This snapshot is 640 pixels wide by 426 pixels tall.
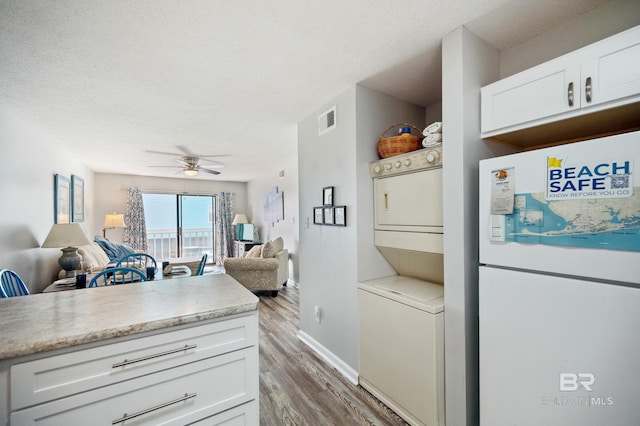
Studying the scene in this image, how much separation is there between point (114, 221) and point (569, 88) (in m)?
7.42

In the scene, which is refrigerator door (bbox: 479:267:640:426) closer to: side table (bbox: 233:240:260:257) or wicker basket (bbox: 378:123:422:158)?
wicker basket (bbox: 378:123:422:158)

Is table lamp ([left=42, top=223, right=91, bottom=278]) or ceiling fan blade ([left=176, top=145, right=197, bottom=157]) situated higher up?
ceiling fan blade ([left=176, top=145, right=197, bottom=157])

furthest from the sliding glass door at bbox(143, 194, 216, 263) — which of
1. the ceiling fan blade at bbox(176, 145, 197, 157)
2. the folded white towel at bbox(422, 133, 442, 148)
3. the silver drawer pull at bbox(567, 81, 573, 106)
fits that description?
the silver drawer pull at bbox(567, 81, 573, 106)

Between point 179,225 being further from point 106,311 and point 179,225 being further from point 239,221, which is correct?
point 106,311

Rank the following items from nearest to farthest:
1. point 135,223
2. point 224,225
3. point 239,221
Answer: point 135,223 < point 239,221 < point 224,225

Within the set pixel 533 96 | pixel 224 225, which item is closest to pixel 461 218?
pixel 533 96

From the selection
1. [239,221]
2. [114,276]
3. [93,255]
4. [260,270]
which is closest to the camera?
[114,276]

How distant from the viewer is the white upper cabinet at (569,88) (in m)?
1.08

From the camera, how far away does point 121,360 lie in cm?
Result: 102

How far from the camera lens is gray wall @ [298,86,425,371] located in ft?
7.22

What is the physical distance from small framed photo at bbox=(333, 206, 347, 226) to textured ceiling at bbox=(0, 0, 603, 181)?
1.03 meters

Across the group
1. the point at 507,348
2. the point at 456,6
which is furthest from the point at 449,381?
the point at 456,6

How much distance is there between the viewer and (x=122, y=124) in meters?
3.01

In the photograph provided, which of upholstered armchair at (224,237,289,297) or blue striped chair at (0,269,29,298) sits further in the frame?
upholstered armchair at (224,237,289,297)
